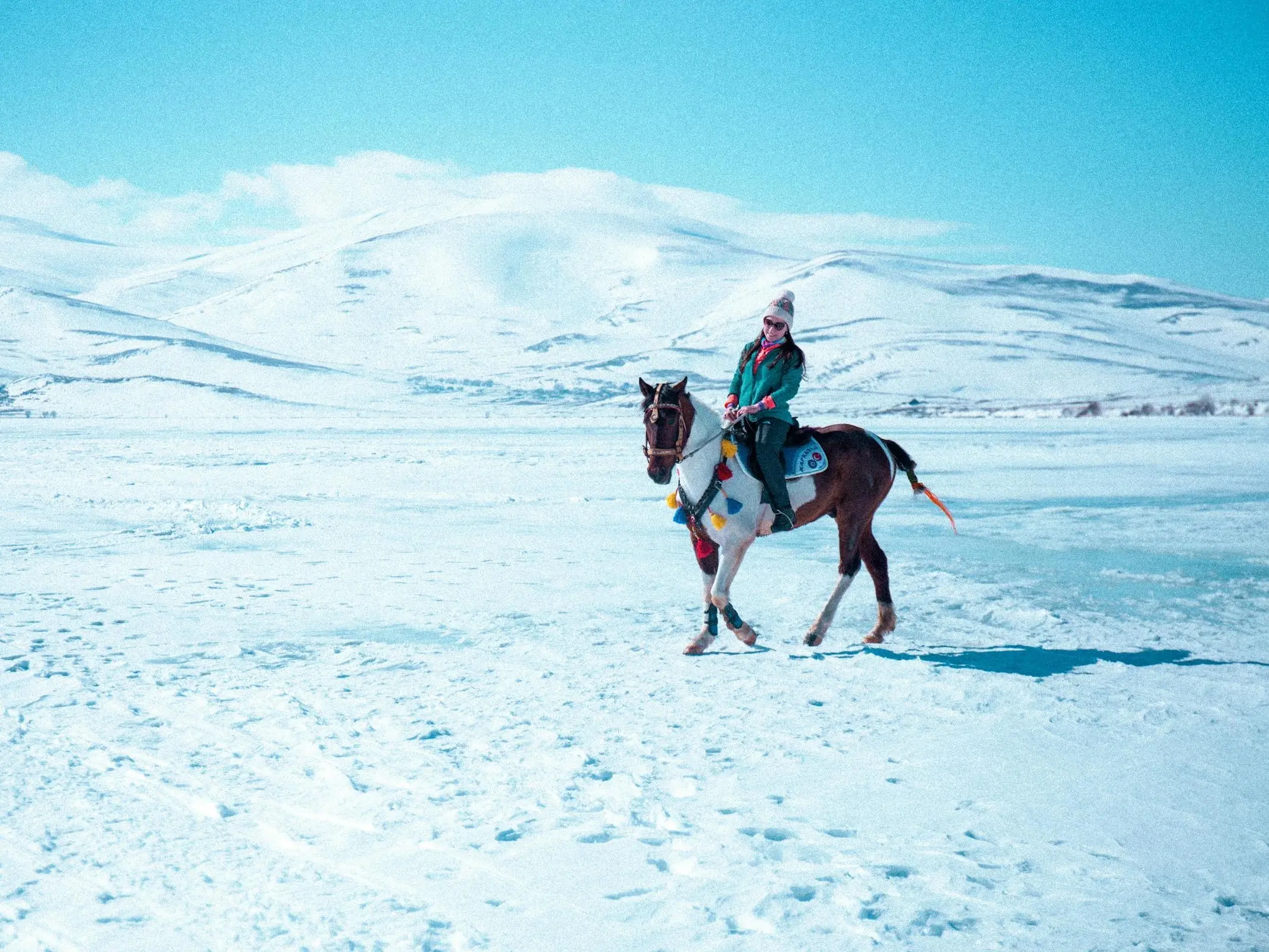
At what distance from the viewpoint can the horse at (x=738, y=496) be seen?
20.8ft

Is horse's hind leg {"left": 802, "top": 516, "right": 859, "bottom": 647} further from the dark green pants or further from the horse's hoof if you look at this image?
the horse's hoof

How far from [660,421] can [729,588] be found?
47.2 inches

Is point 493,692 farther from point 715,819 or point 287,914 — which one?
point 287,914

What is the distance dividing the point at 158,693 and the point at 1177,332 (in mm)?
188243

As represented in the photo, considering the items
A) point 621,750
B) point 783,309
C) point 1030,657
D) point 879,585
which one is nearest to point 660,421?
point 783,309

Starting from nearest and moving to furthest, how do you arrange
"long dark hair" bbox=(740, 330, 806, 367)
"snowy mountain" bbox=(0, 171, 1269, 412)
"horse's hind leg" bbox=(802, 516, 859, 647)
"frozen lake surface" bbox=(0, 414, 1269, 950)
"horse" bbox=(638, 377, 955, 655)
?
"frozen lake surface" bbox=(0, 414, 1269, 950) → "horse" bbox=(638, 377, 955, 655) → "long dark hair" bbox=(740, 330, 806, 367) → "horse's hind leg" bbox=(802, 516, 859, 647) → "snowy mountain" bbox=(0, 171, 1269, 412)

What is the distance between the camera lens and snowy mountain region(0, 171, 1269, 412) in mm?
108750

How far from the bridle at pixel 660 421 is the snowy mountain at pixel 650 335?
212ft

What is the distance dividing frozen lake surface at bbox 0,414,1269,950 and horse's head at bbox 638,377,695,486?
4.08 feet

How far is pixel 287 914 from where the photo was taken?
10.3ft

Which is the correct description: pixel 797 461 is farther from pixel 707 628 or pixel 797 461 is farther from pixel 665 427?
pixel 707 628

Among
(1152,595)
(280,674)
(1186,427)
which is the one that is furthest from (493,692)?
(1186,427)

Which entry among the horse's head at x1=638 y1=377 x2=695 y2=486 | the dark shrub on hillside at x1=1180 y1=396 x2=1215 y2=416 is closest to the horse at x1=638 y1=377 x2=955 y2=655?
the horse's head at x1=638 y1=377 x2=695 y2=486

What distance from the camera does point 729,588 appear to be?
258 inches
